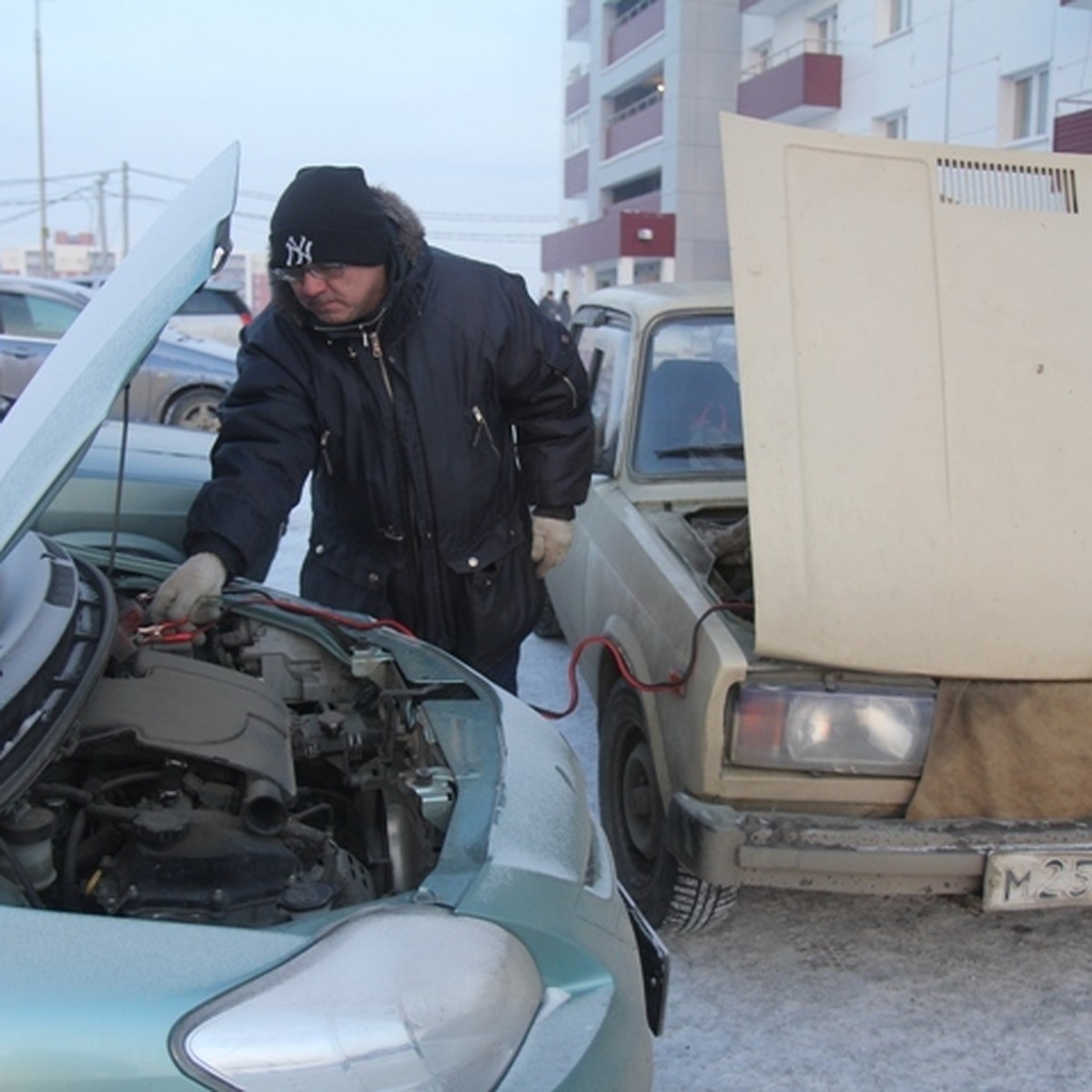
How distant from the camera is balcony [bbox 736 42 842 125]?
75.0 feet

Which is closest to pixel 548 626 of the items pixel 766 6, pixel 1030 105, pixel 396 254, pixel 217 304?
pixel 396 254

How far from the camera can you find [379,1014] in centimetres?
147

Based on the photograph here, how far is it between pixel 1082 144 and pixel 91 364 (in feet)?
48.9

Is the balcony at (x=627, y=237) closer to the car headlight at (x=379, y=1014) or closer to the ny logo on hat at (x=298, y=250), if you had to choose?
the ny logo on hat at (x=298, y=250)

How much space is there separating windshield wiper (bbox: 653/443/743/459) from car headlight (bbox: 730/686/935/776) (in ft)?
4.52

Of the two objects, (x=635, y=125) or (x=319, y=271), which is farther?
(x=635, y=125)

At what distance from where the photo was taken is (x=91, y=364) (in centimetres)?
178

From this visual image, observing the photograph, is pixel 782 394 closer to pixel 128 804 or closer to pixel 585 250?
pixel 128 804


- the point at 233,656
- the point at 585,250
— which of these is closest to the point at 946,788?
the point at 233,656

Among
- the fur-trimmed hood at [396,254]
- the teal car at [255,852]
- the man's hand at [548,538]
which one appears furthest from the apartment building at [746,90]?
the teal car at [255,852]

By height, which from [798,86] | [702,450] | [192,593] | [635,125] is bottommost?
[192,593]

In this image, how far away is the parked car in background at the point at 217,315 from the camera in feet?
43.9

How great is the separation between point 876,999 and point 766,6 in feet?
87.7

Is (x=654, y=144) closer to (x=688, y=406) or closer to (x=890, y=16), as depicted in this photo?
(x=890, y=16)
